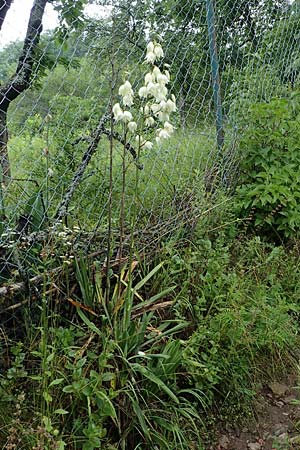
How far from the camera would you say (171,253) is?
9.23ft

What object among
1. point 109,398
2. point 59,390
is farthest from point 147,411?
point 59,390

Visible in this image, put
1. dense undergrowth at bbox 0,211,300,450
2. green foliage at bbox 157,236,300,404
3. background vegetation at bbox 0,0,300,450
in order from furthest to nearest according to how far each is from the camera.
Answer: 1. green foliage at bbox 157,236,300,404
2. background vegetation at bbox 0,0,300,450
3. dense undergrowth at bbox 0,211,300,450

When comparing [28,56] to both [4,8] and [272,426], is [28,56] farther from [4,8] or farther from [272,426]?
[272,426]

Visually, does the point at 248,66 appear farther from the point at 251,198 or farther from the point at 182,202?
the point at 182,202

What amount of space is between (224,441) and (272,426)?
0.28 metres

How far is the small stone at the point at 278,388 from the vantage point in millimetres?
2650

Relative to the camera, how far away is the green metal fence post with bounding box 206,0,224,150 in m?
→ 3.78

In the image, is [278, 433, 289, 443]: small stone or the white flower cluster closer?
the white flower cluster

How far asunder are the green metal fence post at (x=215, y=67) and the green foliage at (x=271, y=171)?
209 mm

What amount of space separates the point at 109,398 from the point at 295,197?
243 centimetres

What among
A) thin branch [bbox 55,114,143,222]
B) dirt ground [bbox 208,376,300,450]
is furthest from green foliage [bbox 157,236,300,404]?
thin branch [bbox 55,114,143,222]

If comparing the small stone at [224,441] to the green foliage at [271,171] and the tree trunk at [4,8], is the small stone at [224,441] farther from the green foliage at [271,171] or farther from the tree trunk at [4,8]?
the tree trunk at [4,8]

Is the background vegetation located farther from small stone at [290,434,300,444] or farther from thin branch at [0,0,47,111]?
small stone at [290,434,300,444]

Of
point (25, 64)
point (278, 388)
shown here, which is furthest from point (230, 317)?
point (25, 64)
